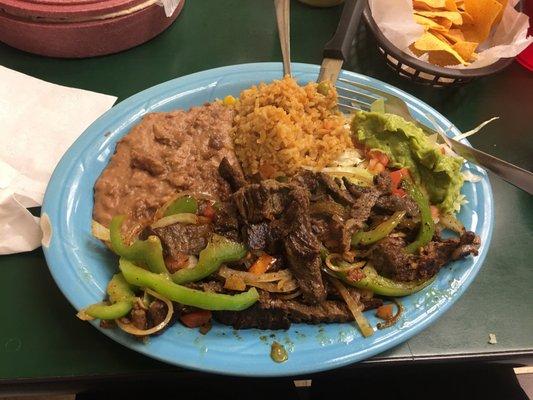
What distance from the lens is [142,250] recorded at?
1.29 m

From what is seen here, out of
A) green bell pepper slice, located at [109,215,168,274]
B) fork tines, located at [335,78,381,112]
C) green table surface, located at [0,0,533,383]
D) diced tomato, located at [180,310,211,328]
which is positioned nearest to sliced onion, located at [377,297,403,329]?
green table surface, located at [0,0,533,383]

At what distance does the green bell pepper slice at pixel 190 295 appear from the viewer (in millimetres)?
1251

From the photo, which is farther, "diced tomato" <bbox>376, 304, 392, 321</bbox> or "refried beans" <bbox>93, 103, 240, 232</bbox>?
"refried beans" <bbox>93, 103, 240, 232</bbox>

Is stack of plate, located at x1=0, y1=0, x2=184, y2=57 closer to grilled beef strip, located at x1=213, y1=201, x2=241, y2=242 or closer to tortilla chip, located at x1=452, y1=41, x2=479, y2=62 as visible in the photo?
grilled beef strip, located at x1=213, y1=201, x2=241, y2=242

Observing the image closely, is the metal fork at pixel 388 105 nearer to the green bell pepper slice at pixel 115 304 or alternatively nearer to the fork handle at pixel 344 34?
the fork handle at pixel 344 34

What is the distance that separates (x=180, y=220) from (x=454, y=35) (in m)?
1.42

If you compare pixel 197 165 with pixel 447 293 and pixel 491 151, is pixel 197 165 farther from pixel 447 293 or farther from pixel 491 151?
pixel 491 151

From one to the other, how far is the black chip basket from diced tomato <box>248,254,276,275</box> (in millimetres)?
997

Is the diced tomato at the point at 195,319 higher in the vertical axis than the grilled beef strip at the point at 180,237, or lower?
lower

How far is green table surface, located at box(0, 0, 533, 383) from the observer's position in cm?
137

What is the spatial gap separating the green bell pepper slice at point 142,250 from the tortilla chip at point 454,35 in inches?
58.3

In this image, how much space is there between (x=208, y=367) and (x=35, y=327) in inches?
21.1

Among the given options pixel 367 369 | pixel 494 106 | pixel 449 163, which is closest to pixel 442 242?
pixel 449 163

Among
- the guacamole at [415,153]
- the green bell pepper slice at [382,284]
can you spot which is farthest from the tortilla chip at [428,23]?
the green bell pepper slice at [382,284]
